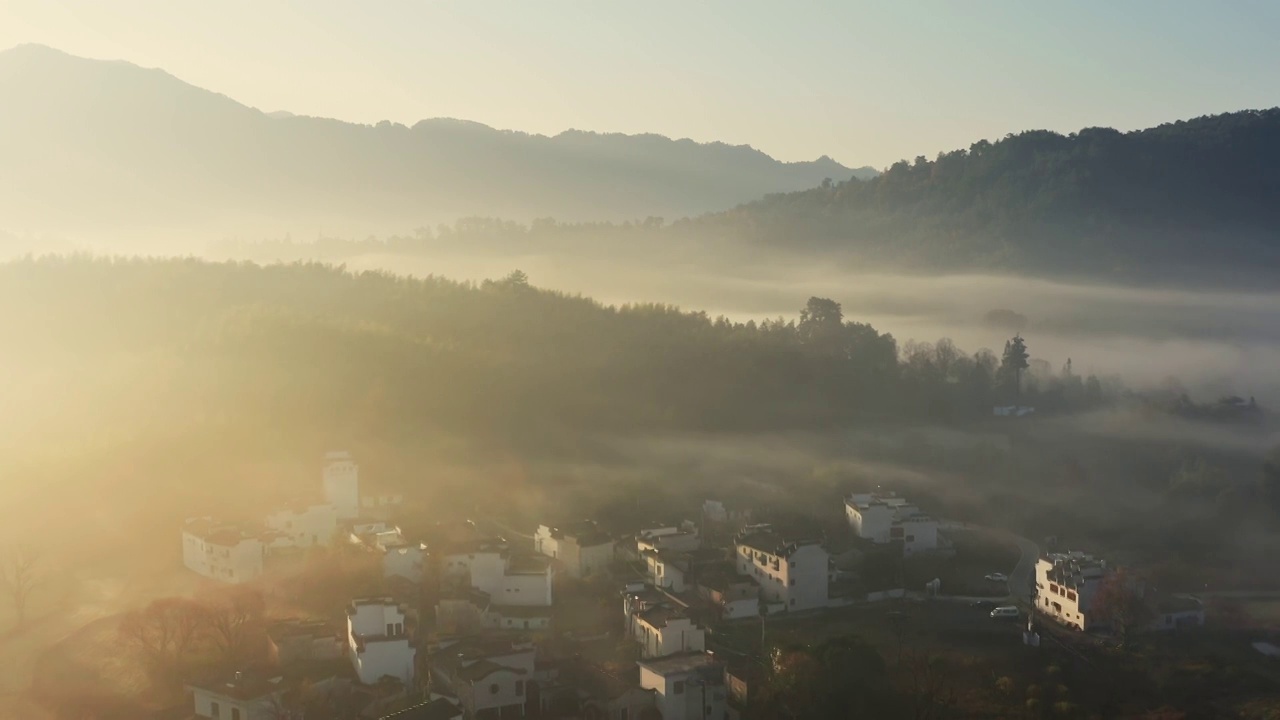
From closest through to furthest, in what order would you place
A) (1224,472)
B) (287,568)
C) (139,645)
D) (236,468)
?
1. (139,645)
2. (287,568)
3. (236,468)
4. (1224,472)

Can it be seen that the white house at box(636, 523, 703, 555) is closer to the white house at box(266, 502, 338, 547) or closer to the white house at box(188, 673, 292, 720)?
the white house at box(266, 502, 338, 547)

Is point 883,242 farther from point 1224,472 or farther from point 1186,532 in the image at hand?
point 1186,532

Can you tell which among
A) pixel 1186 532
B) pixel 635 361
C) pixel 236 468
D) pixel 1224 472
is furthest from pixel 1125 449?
pixel 236 468

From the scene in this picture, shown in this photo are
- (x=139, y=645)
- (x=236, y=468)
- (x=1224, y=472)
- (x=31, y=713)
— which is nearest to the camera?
(x=31, y=713)

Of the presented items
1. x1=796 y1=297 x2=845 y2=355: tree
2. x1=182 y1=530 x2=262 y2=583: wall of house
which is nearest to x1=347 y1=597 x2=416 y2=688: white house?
x1=182 y1=530 x2=262 y2=583: wall of house

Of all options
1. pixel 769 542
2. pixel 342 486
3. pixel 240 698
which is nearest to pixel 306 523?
pixel 342 486

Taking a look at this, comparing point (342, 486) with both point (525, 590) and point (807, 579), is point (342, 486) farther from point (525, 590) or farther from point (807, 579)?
point (807, 579)
